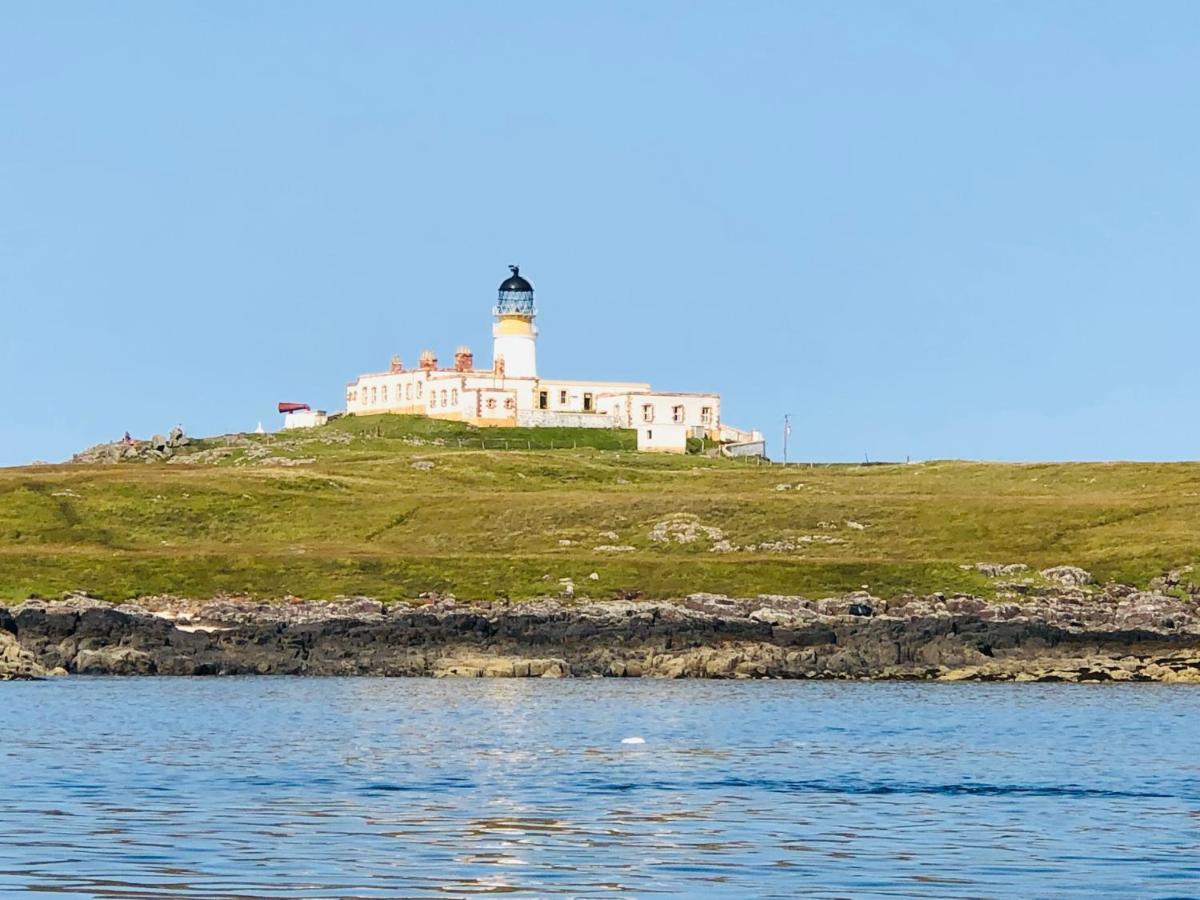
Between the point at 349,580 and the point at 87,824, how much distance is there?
65.0 meters

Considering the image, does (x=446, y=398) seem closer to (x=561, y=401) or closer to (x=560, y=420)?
(x=560, y=420)

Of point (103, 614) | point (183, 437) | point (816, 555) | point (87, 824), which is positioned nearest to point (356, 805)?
point (87, 824)

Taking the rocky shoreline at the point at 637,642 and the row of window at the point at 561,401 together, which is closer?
the rocky shoreline at the point at 637,642

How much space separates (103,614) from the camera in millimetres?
87688

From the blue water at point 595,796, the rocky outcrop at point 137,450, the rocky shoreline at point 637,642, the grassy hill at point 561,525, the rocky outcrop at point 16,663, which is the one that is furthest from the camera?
the rocky outcrop at point 137,450

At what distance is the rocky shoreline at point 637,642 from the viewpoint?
271 ft

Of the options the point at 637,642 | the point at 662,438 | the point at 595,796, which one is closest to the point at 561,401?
the point at 662,438

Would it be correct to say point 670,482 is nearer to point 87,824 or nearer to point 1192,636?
point 1192,636

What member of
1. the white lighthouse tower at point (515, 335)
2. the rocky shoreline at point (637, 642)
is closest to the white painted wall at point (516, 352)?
the white lighthouse tower at point (515, 335)

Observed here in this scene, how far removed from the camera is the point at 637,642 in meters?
85.1

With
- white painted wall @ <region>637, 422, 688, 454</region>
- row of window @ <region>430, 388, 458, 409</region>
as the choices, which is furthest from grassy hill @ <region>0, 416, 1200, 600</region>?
row of window @ <region>430, 388, 458, 409</region>

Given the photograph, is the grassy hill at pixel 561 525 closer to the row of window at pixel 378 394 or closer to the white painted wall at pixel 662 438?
the white painted wall at pixel 662 438

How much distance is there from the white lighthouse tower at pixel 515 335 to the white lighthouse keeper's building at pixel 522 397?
83 mm

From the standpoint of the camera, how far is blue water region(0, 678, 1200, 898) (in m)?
28.9
